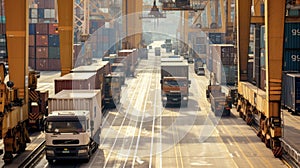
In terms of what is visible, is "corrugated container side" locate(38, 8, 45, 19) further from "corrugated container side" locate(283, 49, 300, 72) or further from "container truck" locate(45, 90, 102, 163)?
"container truck" locate(45, 90, 102, 163)

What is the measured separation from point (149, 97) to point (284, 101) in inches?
625

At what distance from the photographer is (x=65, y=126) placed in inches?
1096

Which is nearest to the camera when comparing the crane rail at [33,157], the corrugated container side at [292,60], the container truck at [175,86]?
the crane rail at [33,157]

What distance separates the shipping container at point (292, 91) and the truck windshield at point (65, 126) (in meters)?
21.9

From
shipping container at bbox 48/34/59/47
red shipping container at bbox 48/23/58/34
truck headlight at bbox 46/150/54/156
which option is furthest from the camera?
red shipping container at bbox 48/23/58/34

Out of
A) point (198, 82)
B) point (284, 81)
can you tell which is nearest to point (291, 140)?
point (284, 81)

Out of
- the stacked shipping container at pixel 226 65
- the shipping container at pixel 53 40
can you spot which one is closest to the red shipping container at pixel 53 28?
the shipping container at pixel 53 40

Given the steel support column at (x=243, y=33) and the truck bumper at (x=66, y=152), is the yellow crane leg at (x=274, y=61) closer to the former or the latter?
the truck bumper at (x=66, y=152)

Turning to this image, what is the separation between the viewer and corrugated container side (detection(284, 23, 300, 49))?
47375 millimetres

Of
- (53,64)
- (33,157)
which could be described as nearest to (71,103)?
(33,157)

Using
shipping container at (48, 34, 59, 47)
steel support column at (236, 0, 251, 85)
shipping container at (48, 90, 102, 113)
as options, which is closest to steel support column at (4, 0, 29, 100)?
shipping container at (48, 90, 102, 113)

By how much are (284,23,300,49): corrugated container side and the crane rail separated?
23789 mm

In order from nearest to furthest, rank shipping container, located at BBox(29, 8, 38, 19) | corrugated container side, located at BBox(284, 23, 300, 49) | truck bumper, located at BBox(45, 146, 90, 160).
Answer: truck bumper, located at BBox(45, 146, 90, 160) → corrugated container side, located at BBox(284, 23, 300, 49) → shipping container, located at BBox(29, 8, 38, 19)

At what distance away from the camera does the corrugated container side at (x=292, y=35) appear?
47375 millimetres
